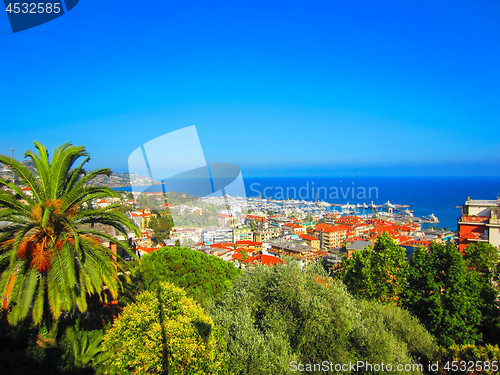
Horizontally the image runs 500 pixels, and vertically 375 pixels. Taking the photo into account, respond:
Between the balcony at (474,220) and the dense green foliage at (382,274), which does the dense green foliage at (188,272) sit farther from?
the balcony at (474,220)

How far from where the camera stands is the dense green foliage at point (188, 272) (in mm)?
8766

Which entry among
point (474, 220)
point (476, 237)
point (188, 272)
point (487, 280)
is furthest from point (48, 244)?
point (474, 220)

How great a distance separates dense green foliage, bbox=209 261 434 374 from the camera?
14.5 feet

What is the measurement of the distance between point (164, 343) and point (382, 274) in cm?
733

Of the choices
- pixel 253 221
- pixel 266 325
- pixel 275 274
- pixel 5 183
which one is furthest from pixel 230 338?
pixel 253 221

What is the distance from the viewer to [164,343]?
170 inches

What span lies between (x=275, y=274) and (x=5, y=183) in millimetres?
4934

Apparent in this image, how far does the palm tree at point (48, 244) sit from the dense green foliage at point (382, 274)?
7.40 m

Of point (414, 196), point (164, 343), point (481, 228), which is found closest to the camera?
point (164, 343)

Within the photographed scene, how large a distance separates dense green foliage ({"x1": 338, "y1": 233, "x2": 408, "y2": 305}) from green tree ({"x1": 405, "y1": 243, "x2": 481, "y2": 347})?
340mm

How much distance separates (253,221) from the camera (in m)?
44.8

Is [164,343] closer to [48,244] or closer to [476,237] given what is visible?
[48,244]

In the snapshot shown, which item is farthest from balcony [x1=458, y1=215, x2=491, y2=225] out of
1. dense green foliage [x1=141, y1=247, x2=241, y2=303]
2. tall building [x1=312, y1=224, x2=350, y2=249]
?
tall building [x1=312, y1=224, x2=350, y2=249]

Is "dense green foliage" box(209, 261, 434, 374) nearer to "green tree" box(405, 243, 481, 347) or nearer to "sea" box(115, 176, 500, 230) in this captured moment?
"green tree" box(405, 243, 481, 347)
